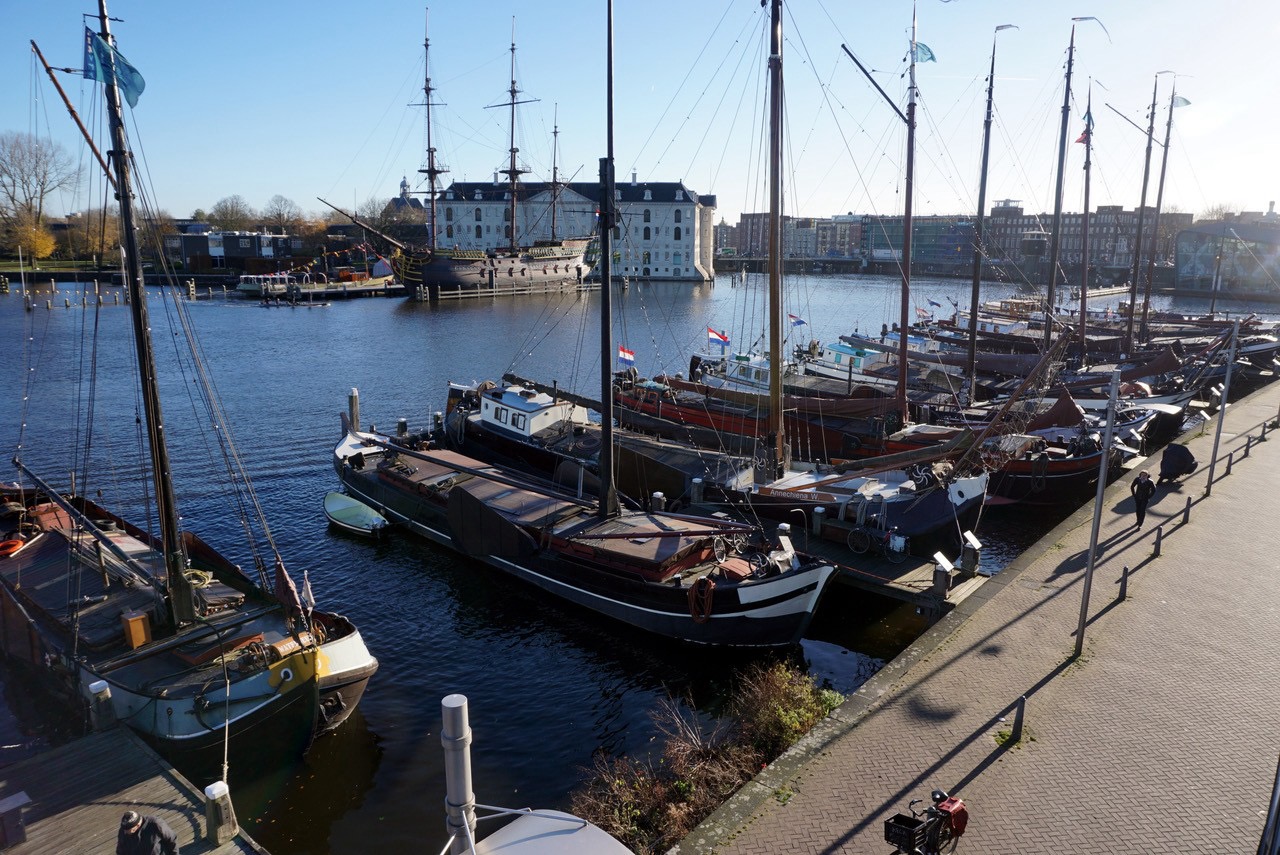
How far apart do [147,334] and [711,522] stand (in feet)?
43.3

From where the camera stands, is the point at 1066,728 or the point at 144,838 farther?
the point at 1066,728

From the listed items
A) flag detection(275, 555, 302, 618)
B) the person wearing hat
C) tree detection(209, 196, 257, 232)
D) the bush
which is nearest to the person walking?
the bush

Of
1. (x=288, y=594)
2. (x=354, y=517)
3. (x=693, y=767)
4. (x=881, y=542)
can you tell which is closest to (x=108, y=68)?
(x=288, y=594)

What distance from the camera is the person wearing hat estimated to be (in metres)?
10.1

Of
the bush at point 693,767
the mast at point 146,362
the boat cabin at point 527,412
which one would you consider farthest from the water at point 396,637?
the boat cabin at point 527,412

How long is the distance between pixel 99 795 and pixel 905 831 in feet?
38.5

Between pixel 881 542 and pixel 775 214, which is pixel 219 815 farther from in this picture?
pixel 775 214

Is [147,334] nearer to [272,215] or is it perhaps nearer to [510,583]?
[510,583]

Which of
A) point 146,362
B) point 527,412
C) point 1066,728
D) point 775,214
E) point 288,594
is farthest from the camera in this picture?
point 527,412

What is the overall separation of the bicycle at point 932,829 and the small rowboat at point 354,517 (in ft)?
70.6

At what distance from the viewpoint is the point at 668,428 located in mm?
32969

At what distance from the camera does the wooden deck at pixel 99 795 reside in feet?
37.5

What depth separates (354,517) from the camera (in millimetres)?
28422

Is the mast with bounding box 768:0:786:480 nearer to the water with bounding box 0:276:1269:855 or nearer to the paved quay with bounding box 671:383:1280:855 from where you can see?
the water with bounding box 0:276:1269:855
